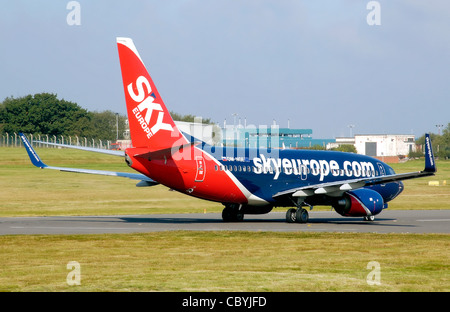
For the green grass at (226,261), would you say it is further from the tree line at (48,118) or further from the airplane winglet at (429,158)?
the tree line at (48,118)

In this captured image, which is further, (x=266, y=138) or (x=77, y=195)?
(x=266, y=138)

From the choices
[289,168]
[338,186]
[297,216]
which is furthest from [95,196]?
[338,186]

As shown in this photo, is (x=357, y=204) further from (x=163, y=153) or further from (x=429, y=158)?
(x=163, y=153)

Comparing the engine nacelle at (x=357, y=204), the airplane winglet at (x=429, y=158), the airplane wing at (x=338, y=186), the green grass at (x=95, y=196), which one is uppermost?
the airplane winglet at (x=429, y=158)

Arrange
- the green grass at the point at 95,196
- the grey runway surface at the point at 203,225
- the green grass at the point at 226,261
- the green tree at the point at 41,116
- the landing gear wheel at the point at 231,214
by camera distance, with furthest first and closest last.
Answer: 1. the green tree at the point at 41,116
2. the green grass at the point at 95,196
3. the landing gear wheel at the point at 231,214
4. the grey runway surface at the point at 203,225
5. the green grass at the point at 226,261

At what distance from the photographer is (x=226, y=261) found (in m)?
21.4

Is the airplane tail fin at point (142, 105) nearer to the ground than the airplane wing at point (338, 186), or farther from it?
farther from it

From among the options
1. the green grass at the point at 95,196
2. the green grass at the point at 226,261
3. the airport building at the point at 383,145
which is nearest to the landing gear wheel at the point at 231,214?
the green grass at the point at 226,261

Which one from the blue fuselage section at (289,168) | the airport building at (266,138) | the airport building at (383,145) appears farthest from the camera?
the airport building at (383,145)

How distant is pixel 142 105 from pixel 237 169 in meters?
6.49

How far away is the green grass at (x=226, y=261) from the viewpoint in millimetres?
16781
